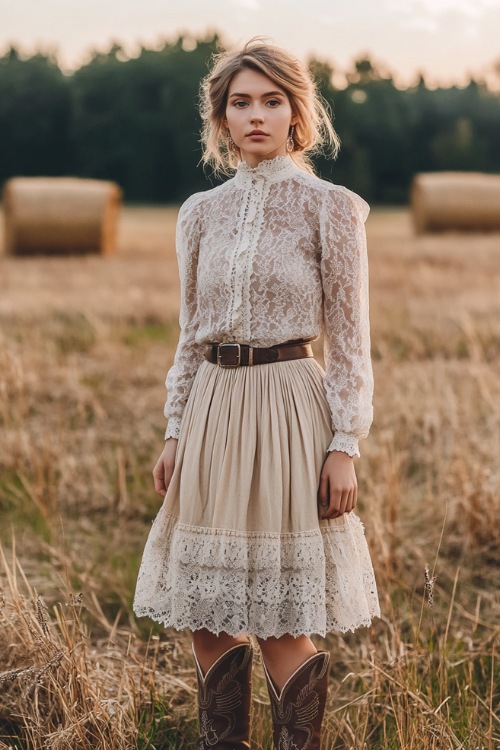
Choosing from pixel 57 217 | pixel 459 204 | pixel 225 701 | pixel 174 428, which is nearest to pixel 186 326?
pixel 174 428

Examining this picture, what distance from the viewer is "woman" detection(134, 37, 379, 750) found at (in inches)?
77.5

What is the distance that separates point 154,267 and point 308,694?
31.9 feet

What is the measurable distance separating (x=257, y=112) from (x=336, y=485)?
843 millimetres

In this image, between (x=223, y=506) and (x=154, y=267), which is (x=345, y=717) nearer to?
(x=223, y=506)

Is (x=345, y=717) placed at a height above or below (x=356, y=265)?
below

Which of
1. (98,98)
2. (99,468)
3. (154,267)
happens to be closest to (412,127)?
(98,98)

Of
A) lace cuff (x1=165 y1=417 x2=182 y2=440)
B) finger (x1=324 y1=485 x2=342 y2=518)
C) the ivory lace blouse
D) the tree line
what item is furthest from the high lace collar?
the tree line

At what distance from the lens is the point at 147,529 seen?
12.1 feet

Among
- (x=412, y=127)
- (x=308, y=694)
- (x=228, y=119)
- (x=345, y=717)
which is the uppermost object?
(x=412, y=127)

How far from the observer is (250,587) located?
199 centimetres

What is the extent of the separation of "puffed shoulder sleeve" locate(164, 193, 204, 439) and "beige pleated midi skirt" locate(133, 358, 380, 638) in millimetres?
156

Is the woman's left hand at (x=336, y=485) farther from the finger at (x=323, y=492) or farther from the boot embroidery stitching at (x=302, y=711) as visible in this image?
the boot embroidery stitching at (x=302, y=711)

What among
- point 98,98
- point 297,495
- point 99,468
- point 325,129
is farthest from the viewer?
point 98,98

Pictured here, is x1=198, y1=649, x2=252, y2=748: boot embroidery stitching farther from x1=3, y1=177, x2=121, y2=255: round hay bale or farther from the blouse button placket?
x1=3, y1=177, x2=121, y2=255: round hay bale
